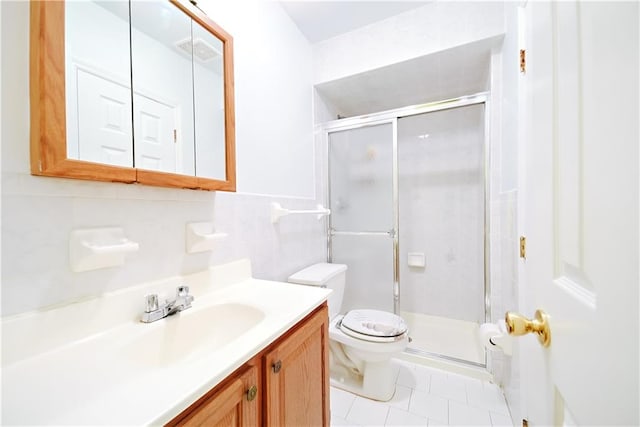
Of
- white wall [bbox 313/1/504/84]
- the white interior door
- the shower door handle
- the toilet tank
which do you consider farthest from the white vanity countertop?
white wall [bbox 313/1/504/84]

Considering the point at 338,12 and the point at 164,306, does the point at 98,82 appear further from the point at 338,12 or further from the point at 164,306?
the point at 338,12

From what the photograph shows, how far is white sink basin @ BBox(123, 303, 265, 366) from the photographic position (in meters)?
0.72

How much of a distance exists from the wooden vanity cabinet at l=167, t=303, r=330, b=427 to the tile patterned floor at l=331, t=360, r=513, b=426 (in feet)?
1.46

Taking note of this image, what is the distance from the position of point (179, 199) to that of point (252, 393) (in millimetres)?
693

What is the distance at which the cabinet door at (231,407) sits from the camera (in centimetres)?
50

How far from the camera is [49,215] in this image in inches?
24.8

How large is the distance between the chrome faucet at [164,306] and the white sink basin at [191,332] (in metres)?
0.02

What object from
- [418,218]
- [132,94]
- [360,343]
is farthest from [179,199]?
[418,218]

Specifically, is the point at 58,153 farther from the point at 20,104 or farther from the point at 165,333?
the point at 165,333

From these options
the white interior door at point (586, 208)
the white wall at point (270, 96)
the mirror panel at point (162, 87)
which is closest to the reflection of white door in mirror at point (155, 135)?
the mirror panel at point (162, 87)

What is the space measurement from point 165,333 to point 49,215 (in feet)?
1.44

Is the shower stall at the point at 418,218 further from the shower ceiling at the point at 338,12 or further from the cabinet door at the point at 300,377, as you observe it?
the cabinet door at the point at 300,377

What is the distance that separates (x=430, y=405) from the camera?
1395 millimetres

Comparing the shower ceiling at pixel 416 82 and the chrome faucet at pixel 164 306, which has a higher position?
the shower ceiling at pixel 416 82
